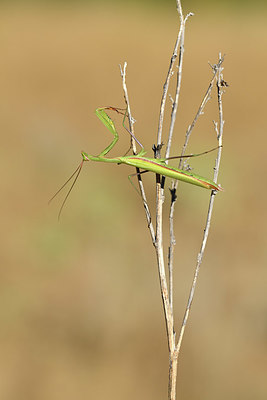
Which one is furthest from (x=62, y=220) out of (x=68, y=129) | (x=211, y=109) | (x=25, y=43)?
(x=25, y=43)

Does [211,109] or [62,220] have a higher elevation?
[211,109]

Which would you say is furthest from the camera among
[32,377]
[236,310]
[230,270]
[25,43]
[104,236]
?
[25,43]

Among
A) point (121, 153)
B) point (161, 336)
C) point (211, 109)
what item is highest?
point (211, 109)

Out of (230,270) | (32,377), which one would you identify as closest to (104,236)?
(230,270)

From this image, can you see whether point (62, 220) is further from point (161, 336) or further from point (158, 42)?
point (158, 42)

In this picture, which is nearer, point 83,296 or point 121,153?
point 83,296

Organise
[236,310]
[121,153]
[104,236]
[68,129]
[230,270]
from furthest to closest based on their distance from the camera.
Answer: [68,129] → [121,153] → [104,236] → [230,270] → [236,310]

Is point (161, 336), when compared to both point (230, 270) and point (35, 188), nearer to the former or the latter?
point (230, 270)
